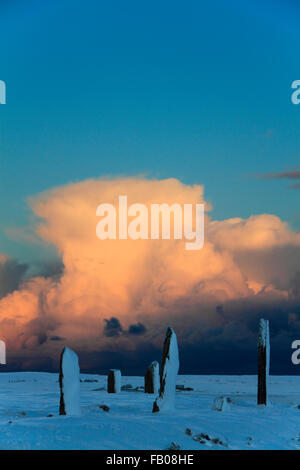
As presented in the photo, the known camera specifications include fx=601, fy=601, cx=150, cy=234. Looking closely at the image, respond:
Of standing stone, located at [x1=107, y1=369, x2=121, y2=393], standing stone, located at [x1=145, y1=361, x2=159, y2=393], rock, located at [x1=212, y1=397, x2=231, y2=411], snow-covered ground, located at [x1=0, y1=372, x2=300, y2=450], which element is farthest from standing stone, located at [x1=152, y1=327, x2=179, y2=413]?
standing stone, located at [x1=107, y1=369, x2=121, y2=393]

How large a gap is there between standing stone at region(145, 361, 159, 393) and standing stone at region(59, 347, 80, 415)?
325 inches

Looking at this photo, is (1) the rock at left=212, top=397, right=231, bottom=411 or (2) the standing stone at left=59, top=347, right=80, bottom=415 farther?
(1) the rock at left=212, top=397, right=231, bottom=411

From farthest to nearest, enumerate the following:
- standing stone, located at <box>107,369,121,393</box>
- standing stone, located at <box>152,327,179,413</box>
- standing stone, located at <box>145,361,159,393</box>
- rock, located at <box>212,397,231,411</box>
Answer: standing stone, located at <box>107,369,121,393</box> → standing stone, located at <box>145,361,159,393</box> → rock, located at <box>212,397,231,411</box> → standing stone, located at <box>152,327,179,413</box>

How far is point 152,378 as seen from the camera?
89.4ft

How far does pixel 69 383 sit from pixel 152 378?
894cm

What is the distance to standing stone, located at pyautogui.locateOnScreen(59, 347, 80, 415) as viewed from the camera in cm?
1847

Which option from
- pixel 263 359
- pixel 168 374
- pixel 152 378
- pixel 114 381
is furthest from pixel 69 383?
pixel 114 381

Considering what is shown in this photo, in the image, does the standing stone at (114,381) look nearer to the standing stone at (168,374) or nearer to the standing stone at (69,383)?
the standing stone at (168,374)

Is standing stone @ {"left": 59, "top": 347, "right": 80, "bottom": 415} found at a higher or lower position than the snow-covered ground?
higher

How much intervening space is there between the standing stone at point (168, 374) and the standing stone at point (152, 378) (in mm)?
7422

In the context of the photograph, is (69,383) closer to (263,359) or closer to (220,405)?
(220,405)

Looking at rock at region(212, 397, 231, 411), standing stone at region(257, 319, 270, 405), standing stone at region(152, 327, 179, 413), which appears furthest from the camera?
standing stone at region(257, 319, 270, 405)

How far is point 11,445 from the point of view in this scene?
1377 cm

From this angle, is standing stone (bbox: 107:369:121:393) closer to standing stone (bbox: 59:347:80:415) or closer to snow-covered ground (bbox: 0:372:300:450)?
snow-covered ground (bbox: 0:372:300:450)
